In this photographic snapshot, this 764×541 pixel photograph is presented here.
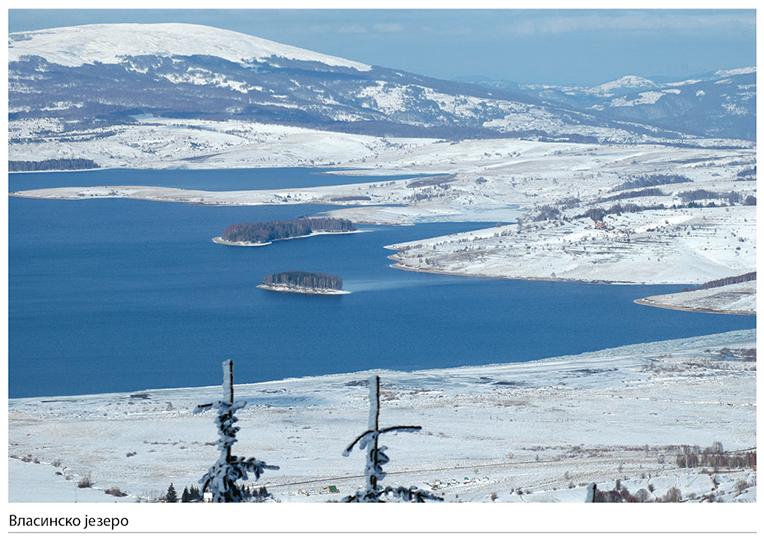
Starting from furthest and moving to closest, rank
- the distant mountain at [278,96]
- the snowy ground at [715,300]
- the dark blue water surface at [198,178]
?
the distant mountain at [278,96], the dark blue water surface at [198,178], the snowy ground at [715,300]

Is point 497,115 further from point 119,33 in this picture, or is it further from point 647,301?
point 647,301

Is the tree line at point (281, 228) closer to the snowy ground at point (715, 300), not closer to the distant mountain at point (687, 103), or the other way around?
the snowy ground at point (715, 300)

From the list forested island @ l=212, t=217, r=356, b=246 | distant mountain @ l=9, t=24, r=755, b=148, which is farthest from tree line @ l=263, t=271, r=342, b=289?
distant mountain @ l=9, t=24, r=755, b=148

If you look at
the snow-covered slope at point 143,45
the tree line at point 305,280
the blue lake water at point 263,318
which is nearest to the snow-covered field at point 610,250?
the blue lake water at point 263,318

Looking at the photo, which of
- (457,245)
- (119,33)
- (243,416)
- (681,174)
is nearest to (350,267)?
(457,245)

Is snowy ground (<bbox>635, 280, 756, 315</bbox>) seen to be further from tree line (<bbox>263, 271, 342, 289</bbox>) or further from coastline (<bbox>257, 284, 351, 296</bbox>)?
tree line (<bbox>263, 271, 342, 289</bbox>)

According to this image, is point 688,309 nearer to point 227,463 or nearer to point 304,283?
point 304,283
